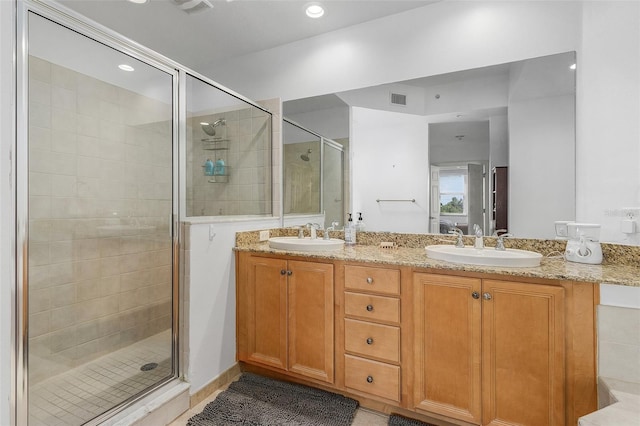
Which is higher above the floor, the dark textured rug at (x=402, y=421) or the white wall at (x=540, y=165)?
the white wall at (x=540, y=165)

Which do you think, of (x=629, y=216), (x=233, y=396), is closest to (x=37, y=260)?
(x=233, y=396)

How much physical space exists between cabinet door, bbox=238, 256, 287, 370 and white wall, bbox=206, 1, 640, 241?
4.79 feet

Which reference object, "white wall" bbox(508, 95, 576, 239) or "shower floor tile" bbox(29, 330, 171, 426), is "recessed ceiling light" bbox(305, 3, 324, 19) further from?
"shower floor tile" bbox(29, 330, 171, 426)

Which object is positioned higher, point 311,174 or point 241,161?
point 241,161

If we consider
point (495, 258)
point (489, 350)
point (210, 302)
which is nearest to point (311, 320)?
point (210, 302)

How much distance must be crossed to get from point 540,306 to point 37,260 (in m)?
2.26

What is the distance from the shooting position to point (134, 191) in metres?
1.87

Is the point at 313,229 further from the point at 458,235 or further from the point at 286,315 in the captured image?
the point at 458,235

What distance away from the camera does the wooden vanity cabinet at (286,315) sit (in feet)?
6.05

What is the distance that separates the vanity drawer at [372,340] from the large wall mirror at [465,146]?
78 cm

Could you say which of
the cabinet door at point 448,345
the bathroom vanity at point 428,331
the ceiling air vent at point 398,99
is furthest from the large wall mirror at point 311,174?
the cabinet door at point 448,345

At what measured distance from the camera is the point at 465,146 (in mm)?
2086

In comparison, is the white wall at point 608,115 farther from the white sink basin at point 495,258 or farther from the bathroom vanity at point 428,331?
the white sink basin at point 495,258

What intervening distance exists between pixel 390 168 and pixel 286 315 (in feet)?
4.18
